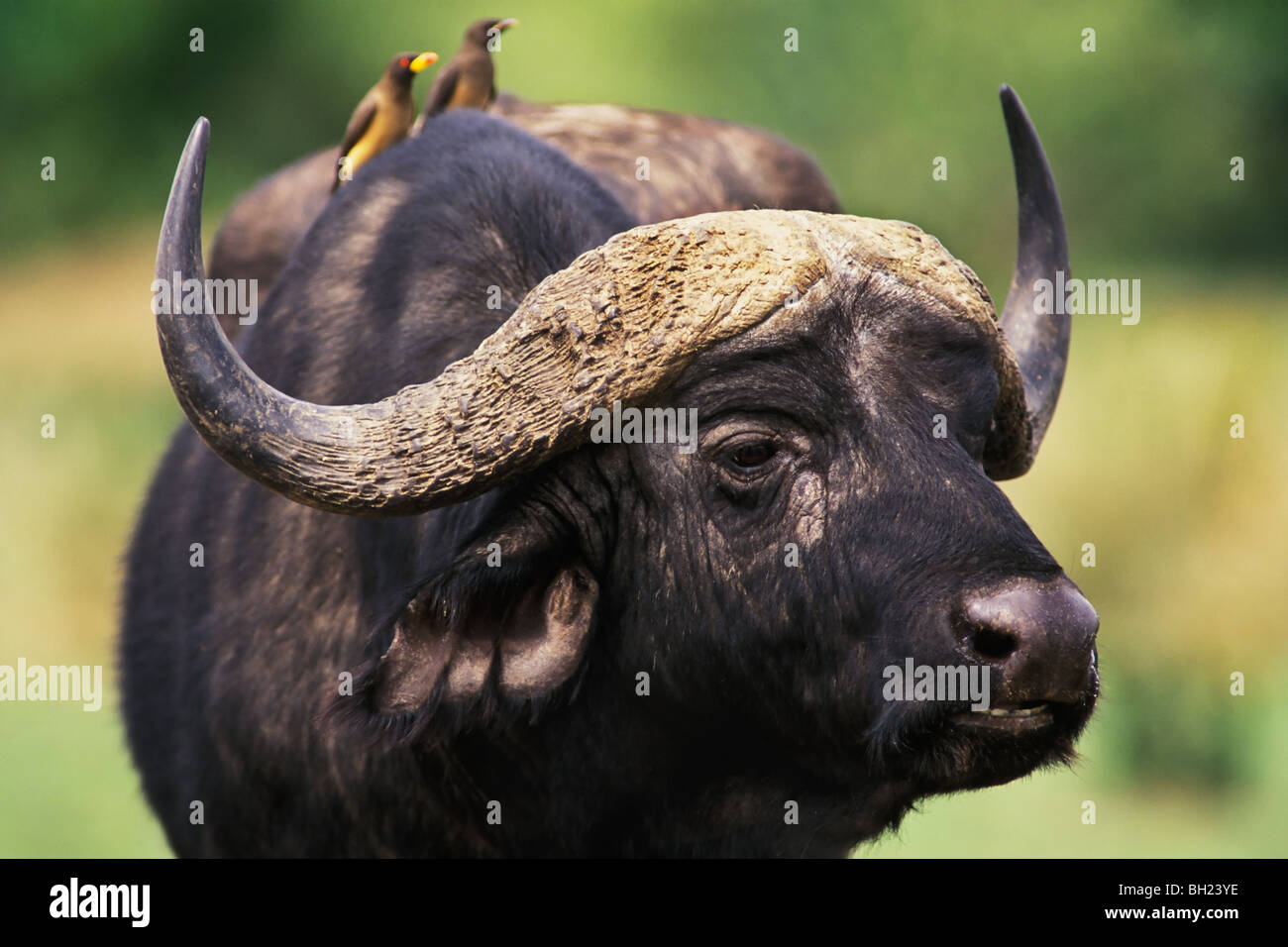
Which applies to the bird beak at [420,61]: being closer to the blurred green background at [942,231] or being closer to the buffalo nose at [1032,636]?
the buffalo nose at [1032,636]

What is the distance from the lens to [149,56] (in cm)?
2062

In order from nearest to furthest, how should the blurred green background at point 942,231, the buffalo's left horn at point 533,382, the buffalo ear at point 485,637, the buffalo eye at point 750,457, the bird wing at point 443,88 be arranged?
1. the buffalo's left horn at point 533,382
2. the buffalo eye at point 750,457
3. the buffalo ear at point 485,637
4. the bird wing at point 443,88
5. the blurred green background at point 942,231

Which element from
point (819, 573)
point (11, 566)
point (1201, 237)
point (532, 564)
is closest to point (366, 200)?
point (532, 564)

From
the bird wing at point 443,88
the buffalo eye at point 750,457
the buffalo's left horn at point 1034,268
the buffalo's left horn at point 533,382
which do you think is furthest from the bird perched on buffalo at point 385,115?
the buffalo eye at point 750,457

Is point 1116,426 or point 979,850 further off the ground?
point 1116,426

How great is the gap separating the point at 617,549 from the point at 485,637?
15.8 inches

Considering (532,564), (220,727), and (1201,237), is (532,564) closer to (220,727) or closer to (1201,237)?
(220,727)

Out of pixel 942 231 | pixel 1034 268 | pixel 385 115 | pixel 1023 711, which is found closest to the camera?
pixel 1023 711

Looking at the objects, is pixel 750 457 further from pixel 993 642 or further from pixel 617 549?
pixel 993 642

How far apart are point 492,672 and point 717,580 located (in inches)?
24.2

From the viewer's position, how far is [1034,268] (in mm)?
5055

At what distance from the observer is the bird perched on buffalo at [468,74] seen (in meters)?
6.84

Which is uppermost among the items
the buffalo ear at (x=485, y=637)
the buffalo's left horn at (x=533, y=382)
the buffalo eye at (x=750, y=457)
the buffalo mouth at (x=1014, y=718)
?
the buffalo's left horn at (x=533, y=382)

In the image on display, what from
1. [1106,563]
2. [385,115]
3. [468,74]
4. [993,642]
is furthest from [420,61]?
[1106,563]
